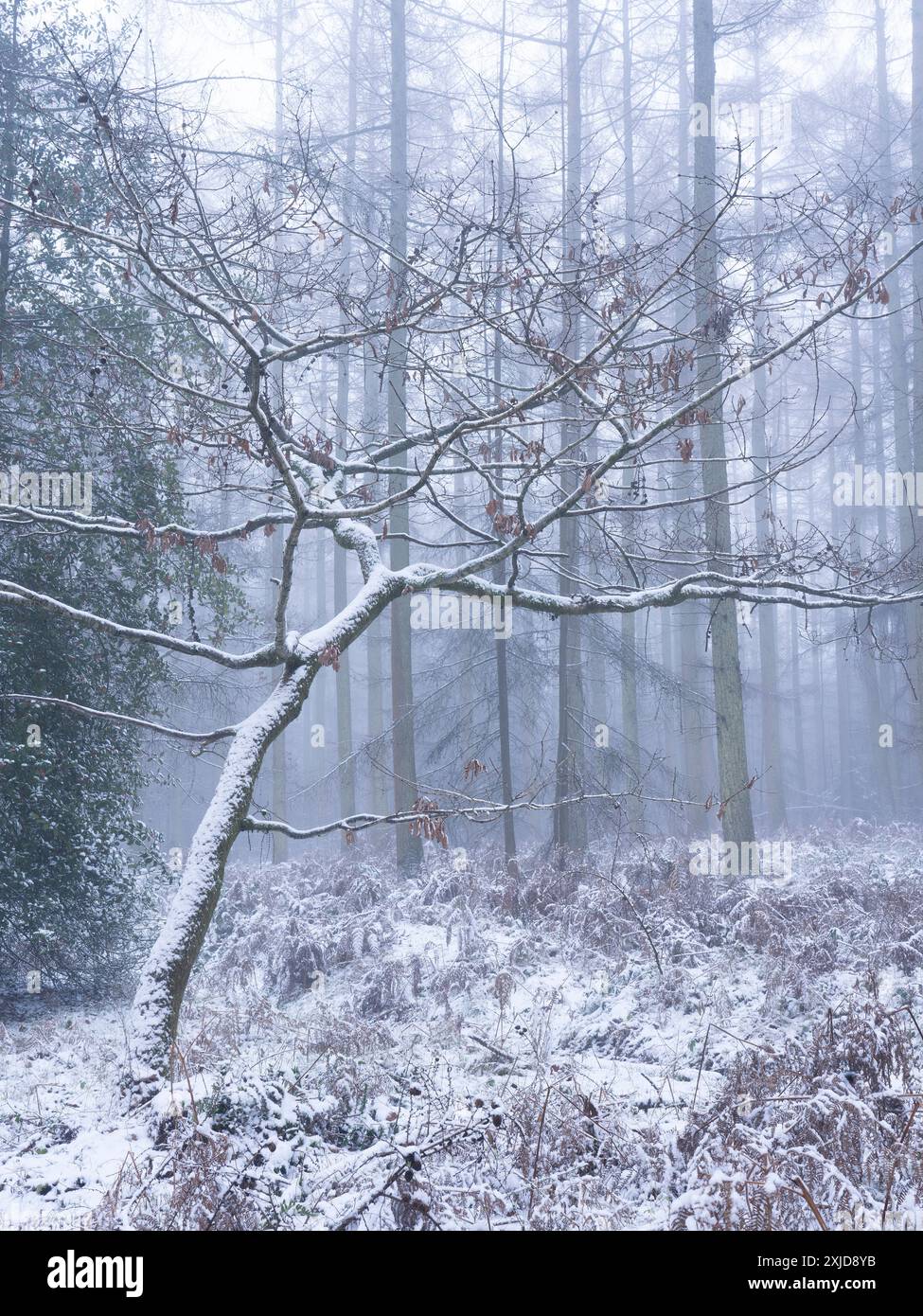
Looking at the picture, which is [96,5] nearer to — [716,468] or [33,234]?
[33,234]

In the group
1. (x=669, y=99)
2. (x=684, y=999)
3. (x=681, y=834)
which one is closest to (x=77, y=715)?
(x=684, y=999)

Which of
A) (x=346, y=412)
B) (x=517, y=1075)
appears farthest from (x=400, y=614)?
(x=517, y=1075)
